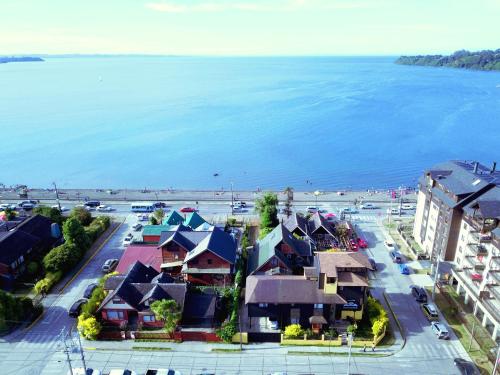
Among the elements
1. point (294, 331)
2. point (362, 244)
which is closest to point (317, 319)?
point (294, 331)

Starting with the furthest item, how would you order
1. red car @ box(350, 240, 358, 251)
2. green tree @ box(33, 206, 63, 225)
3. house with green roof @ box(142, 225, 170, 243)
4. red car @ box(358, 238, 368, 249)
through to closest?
green tree @ box(33, 206, 63, 225) < house with green roof @ box(142, 225, 170, 243) < red car @ box(358, 238, 368, 249) < red car @ box(350, 240, 358, 251)

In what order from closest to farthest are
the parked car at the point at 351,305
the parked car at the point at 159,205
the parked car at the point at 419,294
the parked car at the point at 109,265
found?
1. the parked car at the point at 351,305
2. the parked car at the point at 419,294
3. the parked car at the point at 109,265
4. the parked car at the point at 159,205

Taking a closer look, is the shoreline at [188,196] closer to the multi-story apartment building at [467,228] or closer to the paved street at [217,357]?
the multi-story apartment building at [467,228]

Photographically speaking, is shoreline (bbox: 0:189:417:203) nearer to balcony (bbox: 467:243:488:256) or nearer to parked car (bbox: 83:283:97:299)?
balcony (bbox: 467:243:488:256)

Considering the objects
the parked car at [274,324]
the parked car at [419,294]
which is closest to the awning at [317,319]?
the parked car at [274,324]

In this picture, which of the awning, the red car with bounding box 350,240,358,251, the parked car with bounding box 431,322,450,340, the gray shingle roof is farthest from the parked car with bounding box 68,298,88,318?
the parked car with bounding box 431,322,450,340

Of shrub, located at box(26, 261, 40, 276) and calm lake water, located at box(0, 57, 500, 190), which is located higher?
shrub, located at box(26, 261, 40, 276)

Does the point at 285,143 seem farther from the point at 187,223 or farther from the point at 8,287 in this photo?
the point at 8,287
